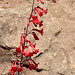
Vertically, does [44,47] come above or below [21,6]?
below

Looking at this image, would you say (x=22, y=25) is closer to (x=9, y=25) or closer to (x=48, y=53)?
(x=9, y=25)

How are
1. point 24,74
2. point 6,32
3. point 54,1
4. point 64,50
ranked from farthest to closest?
point 54,1, point 64,50, point 6,32, point 24,74

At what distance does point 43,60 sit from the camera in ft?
10.6

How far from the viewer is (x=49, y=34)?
3436mm

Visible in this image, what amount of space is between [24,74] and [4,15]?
136 centimetres

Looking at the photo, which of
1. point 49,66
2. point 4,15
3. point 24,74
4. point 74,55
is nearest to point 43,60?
point 49,66

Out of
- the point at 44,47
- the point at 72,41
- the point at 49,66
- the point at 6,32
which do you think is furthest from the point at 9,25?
the point at 72,41

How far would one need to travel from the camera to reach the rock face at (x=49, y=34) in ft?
10.4

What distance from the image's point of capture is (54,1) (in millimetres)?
3697

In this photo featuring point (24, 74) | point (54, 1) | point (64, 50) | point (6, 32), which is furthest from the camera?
point (54, 1)

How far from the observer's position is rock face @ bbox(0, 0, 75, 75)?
318 cm

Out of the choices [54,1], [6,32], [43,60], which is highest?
[54,1]

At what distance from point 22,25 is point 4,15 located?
1.49 ft

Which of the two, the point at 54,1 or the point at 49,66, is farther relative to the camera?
the point at 54,1
